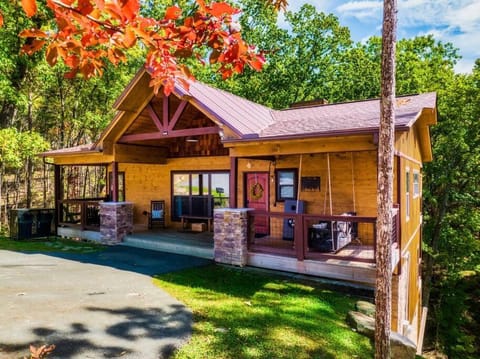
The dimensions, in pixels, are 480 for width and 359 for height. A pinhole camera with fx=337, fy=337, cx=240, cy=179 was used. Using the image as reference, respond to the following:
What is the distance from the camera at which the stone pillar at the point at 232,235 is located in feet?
27.3

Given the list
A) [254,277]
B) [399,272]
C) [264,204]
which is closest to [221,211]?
[254,277]

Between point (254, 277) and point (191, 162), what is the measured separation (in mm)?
6525

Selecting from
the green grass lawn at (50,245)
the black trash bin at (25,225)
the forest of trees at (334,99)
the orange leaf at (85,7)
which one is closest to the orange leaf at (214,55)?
the orange leaf at (85,7)

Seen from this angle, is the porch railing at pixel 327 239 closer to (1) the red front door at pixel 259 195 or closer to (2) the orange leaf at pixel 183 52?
(1) the red front door at pixel 259 195

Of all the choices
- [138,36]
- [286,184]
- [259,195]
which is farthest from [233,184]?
[138,36]

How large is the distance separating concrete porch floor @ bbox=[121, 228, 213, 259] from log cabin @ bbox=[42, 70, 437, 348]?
138 millimetres

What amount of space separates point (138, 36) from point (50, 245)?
36.7 feet

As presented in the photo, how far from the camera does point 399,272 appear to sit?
304 inches

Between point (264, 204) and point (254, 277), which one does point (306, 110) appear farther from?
point (254, 277)

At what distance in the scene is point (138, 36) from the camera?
1906 millimetres

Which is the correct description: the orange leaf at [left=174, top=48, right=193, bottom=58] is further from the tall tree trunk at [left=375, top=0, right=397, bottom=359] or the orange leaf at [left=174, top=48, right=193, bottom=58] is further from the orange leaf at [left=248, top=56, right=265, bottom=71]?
the tall tree trunk at [left=375, top=0, right=397, bottom=359]

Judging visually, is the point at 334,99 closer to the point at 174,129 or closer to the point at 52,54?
the point at 174,129

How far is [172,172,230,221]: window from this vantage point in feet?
41.0

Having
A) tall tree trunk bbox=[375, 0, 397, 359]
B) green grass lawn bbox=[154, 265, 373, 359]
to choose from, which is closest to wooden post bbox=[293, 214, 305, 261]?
green grass lawn bbox=[154, 265, 373, 359]
